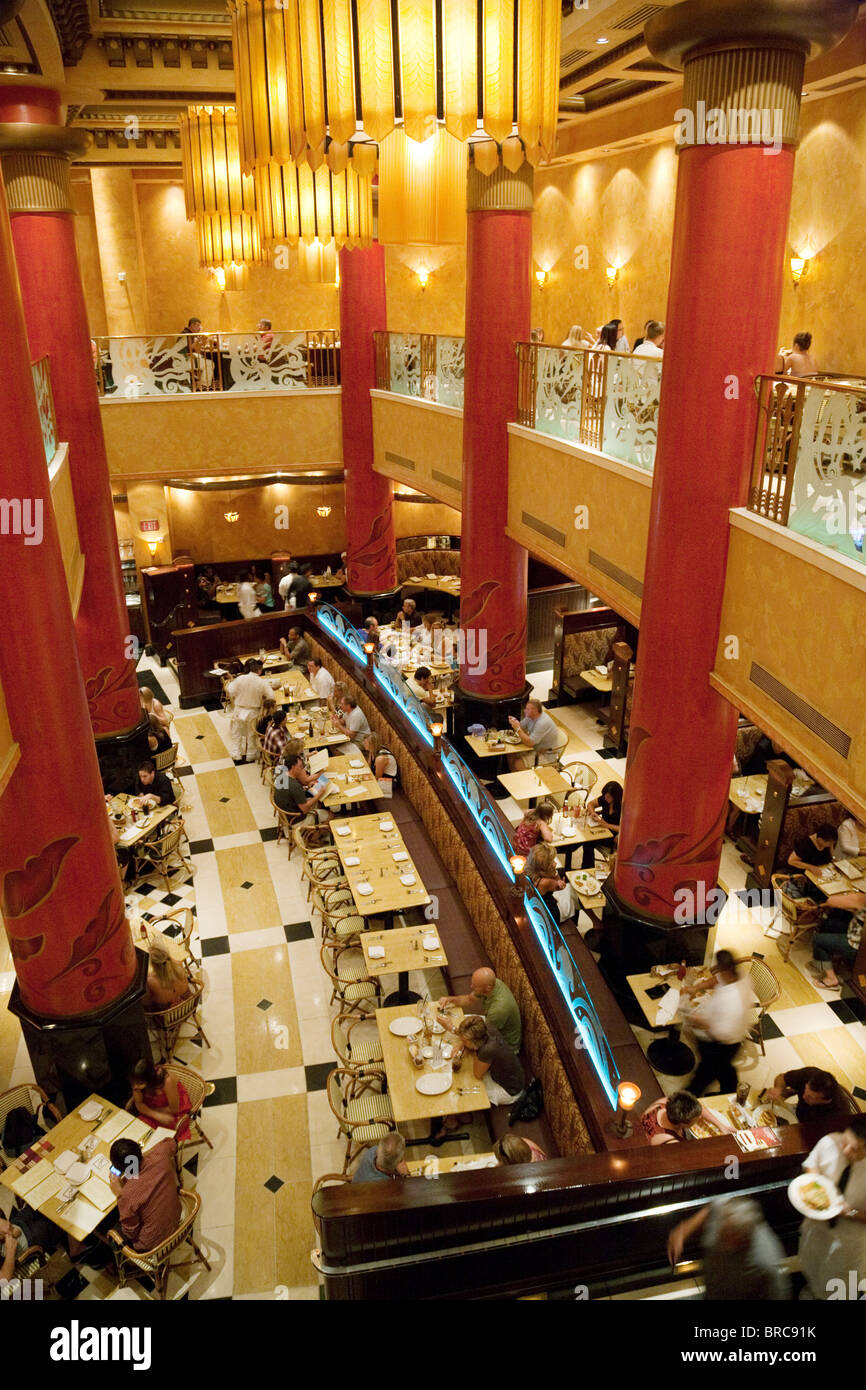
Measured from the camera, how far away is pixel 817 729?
17.2 ft

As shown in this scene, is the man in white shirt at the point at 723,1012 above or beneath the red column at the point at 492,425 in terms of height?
beneath

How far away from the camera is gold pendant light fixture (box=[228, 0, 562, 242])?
2740 millimetres

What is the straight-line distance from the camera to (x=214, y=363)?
13.6 meters

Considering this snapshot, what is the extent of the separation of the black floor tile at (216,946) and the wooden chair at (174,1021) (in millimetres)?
818

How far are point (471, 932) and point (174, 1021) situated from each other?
239 cm

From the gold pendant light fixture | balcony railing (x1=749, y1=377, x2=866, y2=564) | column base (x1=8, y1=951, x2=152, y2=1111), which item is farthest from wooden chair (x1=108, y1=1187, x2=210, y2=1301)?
the gold pendant light fixture

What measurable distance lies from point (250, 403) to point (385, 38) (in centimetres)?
1169

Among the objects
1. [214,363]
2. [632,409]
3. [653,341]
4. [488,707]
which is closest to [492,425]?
[653,341]

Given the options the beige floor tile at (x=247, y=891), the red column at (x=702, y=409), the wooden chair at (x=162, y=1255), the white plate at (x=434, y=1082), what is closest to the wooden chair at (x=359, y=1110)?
the white plate at (x=434, y=1082)

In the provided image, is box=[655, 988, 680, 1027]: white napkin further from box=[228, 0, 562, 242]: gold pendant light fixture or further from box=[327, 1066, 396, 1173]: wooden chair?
box=[228, 0, 562, 242]: gold pendant light fixture

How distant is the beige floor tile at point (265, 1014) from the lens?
7.14m

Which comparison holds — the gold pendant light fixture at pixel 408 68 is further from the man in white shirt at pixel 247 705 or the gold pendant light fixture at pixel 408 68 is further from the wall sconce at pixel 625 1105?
the man in white shirt at pixel 247 705

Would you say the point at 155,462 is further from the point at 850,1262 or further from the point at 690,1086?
the point at 850,1262

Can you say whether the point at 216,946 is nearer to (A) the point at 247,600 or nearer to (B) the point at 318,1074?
(B) the point at 318,1074
